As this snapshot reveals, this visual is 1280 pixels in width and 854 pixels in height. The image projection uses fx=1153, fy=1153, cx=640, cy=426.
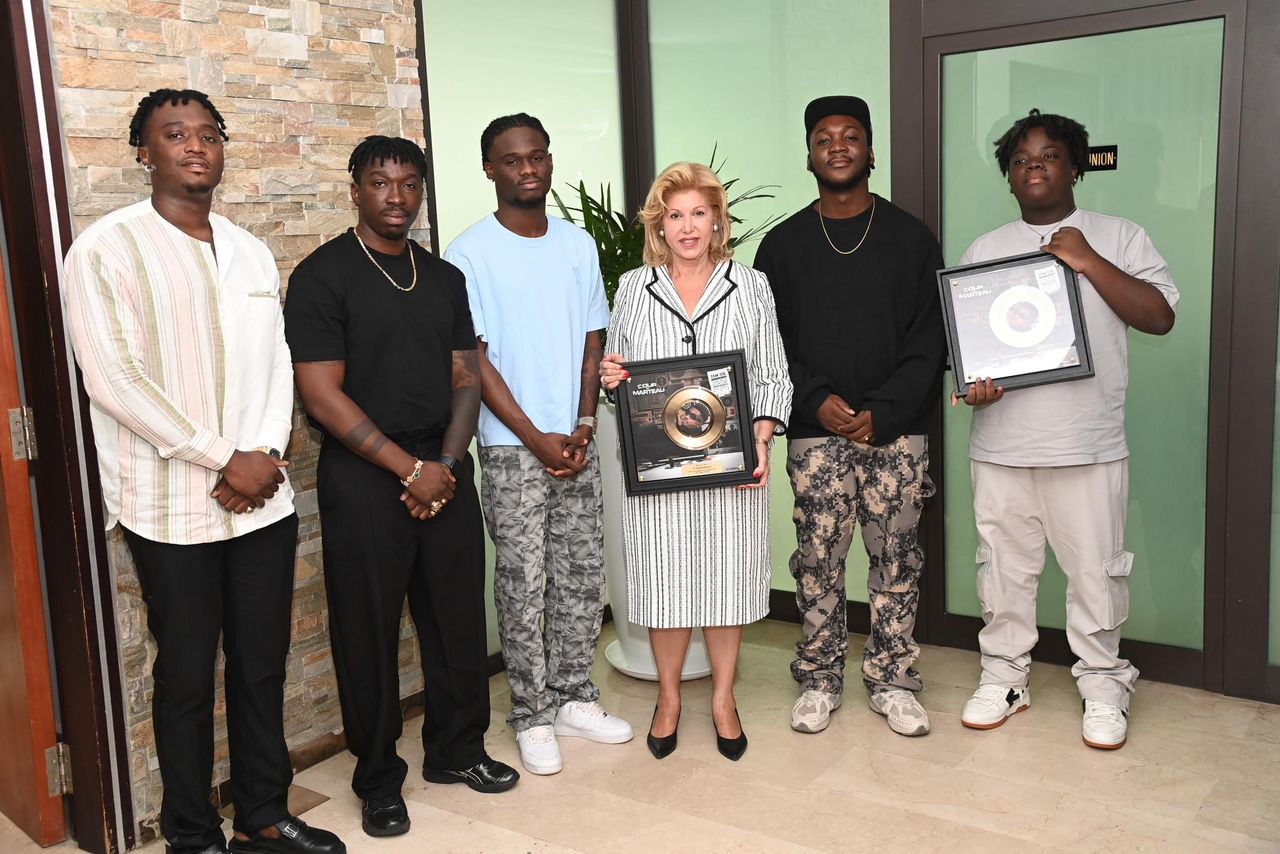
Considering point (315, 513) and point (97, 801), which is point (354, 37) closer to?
point (315, 513)

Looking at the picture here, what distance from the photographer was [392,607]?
2.80 m

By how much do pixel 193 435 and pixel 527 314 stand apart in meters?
0.95

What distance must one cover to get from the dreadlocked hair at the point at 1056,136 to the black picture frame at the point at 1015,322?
0.97ft

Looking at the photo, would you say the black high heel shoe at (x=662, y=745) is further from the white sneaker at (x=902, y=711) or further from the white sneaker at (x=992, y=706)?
the white sneaker at (x=992, y=706)

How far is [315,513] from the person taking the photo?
3.17 meters

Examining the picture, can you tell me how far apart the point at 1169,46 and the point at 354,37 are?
234 cm

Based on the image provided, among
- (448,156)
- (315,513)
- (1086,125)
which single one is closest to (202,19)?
(448,156)

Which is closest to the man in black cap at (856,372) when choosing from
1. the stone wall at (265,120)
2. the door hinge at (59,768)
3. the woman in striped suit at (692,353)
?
the woman in striped suit at (692,353)

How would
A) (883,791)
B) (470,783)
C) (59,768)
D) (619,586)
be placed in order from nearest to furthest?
(59,768)
(883,791)
(470,783)
(619,586)

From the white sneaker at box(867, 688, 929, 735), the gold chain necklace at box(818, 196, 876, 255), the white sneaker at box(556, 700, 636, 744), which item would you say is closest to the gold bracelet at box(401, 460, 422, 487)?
the white sneaker at box(556, 700, 636, 744)

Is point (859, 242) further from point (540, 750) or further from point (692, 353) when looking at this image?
point (540, 750)

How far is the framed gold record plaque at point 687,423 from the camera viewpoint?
118 inches

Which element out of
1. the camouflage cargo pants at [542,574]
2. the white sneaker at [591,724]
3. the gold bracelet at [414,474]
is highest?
the gold bracelet at [414,474]

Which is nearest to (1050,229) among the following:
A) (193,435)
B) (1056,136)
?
(1056,136)
